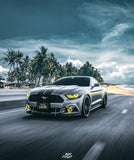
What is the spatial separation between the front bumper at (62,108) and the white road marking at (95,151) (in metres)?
2.22

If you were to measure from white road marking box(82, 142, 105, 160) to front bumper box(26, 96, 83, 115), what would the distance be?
2.22 metres

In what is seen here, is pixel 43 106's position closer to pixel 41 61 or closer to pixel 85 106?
pixel 85 106

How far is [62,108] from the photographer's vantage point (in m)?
5.81

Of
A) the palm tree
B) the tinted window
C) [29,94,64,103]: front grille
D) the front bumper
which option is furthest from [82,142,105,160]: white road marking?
the palm tree

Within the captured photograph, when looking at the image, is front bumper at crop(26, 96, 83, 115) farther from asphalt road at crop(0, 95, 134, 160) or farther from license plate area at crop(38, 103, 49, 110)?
asphalt road at crop(0, 95, 134, 160)

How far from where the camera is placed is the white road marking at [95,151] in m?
2.99

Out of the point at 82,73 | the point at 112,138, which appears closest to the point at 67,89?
the point at 112,138

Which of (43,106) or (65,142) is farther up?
(43,106)

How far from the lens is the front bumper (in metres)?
5.78

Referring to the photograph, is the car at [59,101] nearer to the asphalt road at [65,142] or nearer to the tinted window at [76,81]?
the asphalt road at [65,142]

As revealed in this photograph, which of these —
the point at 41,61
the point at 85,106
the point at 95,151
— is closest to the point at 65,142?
the point at 95,151

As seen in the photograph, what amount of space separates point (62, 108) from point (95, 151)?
2.62 metres

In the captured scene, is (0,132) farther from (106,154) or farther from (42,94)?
(106,154)

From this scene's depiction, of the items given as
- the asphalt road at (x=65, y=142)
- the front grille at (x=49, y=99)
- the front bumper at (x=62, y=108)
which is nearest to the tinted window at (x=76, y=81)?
the front bumper at (x=62, y=108)
